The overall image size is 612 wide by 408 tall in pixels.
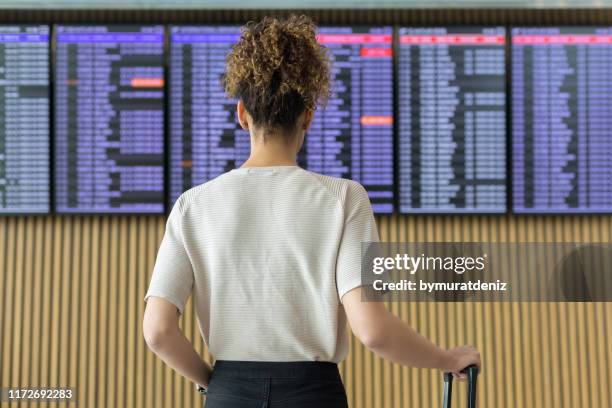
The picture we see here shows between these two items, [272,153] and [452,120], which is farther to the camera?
[452,120]

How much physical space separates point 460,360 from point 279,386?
0.38m

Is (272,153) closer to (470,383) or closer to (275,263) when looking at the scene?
(275,263)

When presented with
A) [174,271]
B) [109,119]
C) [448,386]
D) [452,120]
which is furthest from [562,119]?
[174,271]

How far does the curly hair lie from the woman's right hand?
567 mm

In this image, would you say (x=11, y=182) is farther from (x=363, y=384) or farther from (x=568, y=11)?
(x=568, y=11)

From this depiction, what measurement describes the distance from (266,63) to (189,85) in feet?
7.97

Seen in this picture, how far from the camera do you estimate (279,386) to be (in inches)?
55.6

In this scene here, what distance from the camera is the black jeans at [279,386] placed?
4.63ft

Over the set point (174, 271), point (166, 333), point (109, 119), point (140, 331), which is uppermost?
point (109, 119)

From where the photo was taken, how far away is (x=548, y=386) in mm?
3781

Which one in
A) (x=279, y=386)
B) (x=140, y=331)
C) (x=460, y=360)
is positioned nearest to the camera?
(x=279, y=386)

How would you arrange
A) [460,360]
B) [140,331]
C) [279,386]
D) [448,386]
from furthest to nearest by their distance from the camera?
[140,331], [448,386], [460,360], [279,386]

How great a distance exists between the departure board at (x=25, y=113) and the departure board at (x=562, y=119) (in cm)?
241

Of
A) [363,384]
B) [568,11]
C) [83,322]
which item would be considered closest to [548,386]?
[363,384]
